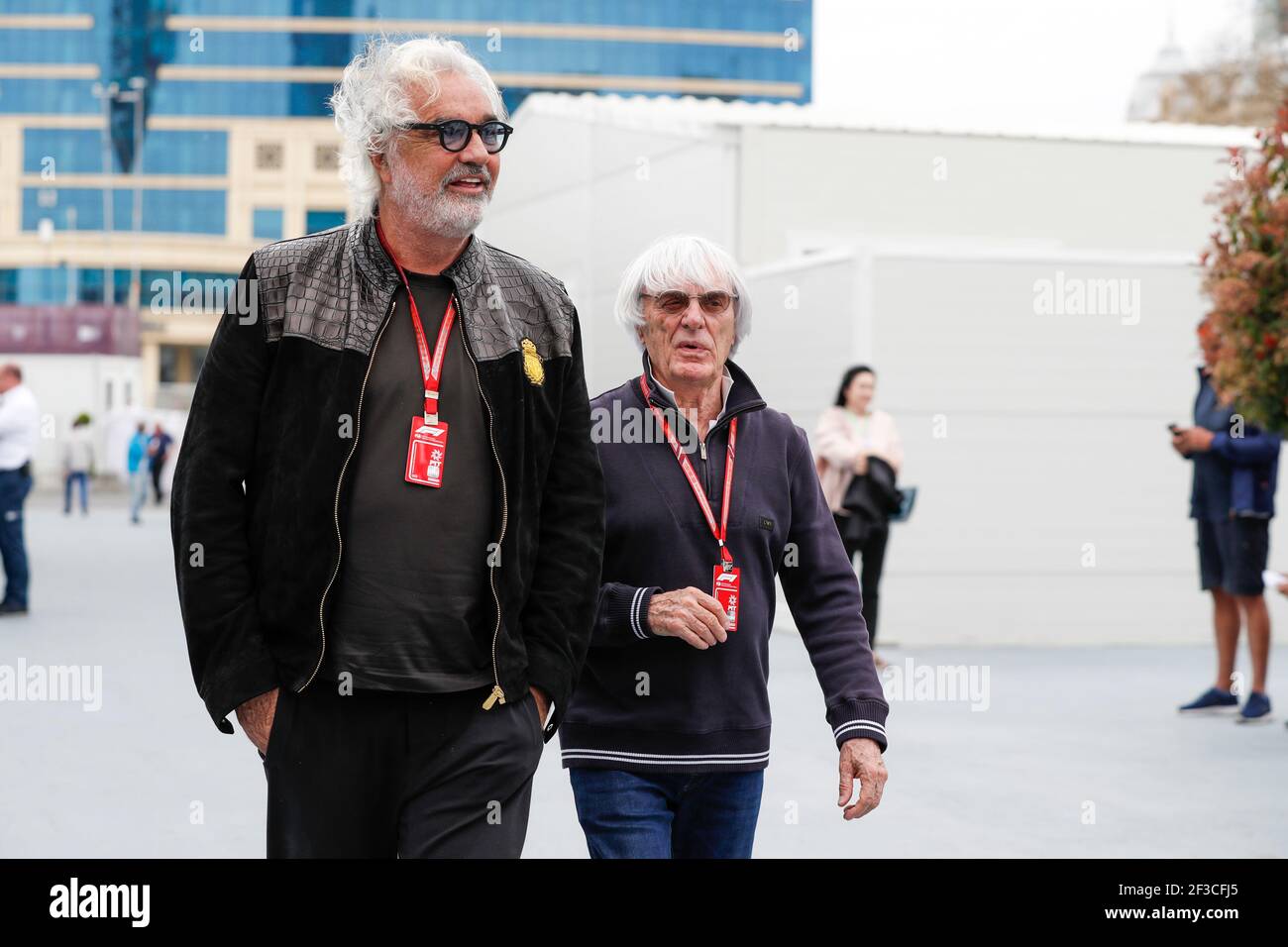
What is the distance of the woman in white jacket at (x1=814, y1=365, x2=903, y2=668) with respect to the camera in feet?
38.0

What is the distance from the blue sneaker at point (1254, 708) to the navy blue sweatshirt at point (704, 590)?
631 centimetres

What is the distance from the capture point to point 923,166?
1981 centimetres

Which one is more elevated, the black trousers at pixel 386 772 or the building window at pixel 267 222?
the building window at pixel 267 222

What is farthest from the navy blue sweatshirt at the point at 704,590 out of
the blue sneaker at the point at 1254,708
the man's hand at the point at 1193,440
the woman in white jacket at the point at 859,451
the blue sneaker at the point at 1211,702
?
the woman in white jacket at the point at 859,451

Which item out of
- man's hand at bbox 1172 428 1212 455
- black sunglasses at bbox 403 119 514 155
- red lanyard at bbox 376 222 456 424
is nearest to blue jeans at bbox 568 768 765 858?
red lanyard at bbox 376 222 456 424

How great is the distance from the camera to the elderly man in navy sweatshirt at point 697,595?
365 centimetres

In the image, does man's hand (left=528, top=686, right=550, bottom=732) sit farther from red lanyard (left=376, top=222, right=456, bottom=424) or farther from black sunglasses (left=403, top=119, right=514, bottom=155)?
black sunglasses (left=403, top=119, right=514, bottom=155)

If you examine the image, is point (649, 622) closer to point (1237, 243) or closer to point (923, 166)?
point (1237, 243)

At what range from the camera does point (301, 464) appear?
301 centimetres

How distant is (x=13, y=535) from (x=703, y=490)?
36.0 ft

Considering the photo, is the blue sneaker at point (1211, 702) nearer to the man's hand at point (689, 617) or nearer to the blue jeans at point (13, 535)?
the man's hand at point (689, 617)

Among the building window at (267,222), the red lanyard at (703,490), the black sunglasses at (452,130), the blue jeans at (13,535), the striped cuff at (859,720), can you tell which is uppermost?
the building window at (267,222)
